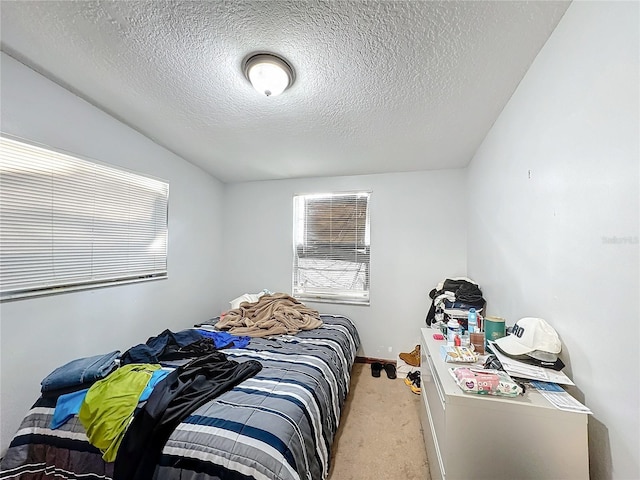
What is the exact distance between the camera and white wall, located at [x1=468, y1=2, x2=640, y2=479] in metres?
0.79

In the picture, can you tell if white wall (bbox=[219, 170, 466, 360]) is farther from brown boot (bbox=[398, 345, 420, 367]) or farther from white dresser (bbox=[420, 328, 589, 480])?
white dresser (bbox=[420, 328, 589, 480])

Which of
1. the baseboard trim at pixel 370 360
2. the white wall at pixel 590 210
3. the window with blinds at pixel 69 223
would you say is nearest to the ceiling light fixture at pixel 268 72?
the white wall at pixel 590 210

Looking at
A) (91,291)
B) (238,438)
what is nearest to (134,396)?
(238,438)

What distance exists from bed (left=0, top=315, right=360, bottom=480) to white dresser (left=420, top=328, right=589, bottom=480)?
2.19 feet

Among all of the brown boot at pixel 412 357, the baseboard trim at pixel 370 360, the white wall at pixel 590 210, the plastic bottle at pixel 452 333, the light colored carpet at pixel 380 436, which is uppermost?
the white wall at pixel 590 210

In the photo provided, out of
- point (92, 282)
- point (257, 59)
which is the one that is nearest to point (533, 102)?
point (257, 59)

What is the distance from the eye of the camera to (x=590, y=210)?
95 centimetres

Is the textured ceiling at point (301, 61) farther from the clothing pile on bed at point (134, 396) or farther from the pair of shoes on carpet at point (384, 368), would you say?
the pair of shoes on carpet at point (384, 368)

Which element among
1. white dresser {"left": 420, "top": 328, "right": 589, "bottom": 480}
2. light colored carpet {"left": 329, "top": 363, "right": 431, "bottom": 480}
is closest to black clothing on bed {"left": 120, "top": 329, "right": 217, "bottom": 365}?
light colored carpet {"left": 329, "top": 363, "right": 431, "bottom": 480}

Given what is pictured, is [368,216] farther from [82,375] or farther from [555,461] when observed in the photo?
[82,375]

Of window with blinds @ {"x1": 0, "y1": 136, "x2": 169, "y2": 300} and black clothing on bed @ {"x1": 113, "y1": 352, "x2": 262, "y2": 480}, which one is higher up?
window with blinds @ {"x1": 0, "y1": 136, "x2": 169, "y2": 300}

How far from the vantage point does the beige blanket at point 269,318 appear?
247 centimetres

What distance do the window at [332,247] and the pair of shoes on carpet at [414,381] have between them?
894 mm

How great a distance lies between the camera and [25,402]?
1.69 m
